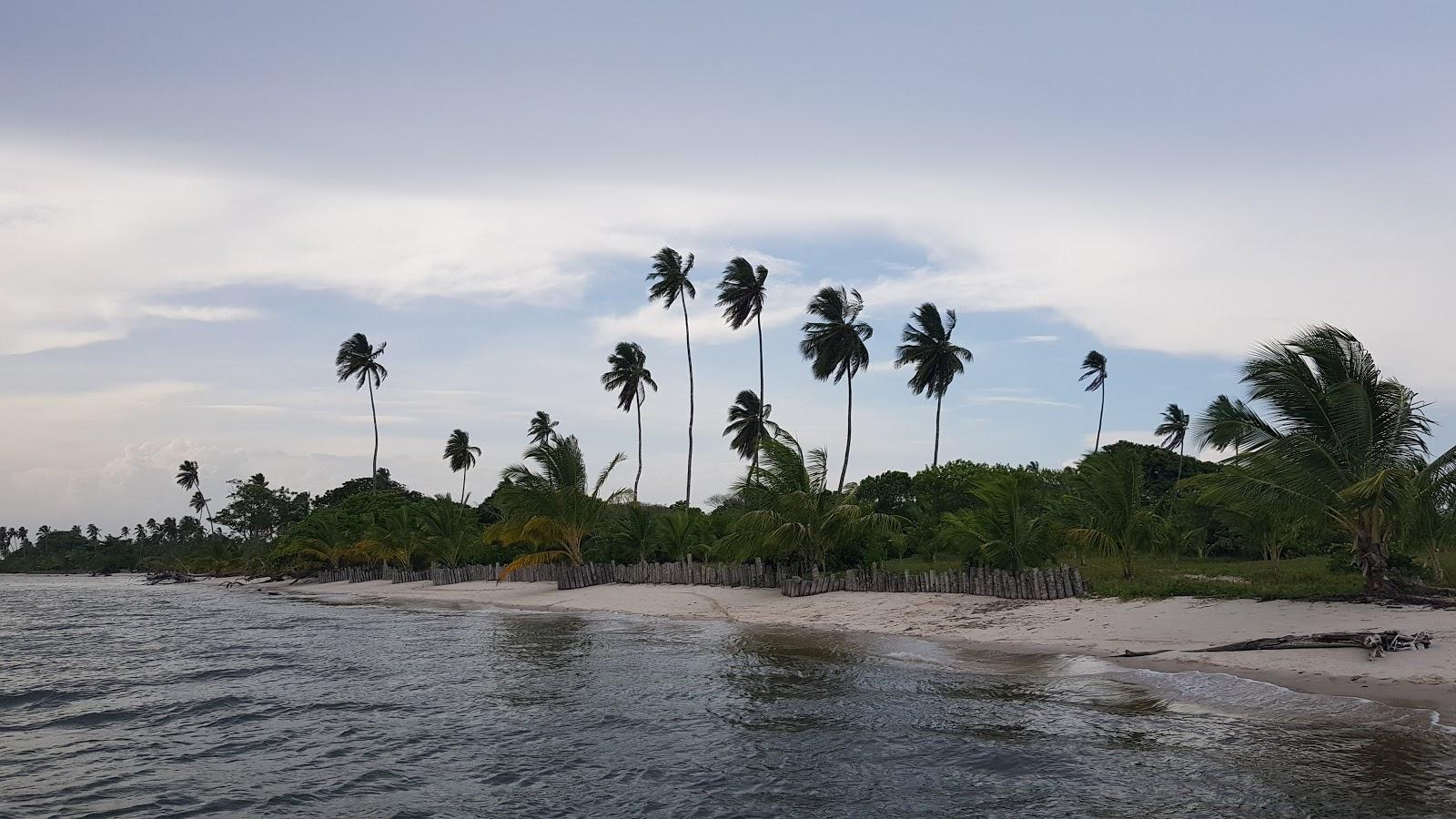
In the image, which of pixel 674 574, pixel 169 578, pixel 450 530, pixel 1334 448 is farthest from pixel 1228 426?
pixel 169 578

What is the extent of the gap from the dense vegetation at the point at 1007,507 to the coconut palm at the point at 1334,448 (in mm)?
32

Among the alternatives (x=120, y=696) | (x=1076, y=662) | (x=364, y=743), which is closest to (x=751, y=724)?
(x=364, y=743)

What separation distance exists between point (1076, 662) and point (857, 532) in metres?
10.9

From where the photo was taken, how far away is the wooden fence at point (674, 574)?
2650cm

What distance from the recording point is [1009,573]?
19.6 meters

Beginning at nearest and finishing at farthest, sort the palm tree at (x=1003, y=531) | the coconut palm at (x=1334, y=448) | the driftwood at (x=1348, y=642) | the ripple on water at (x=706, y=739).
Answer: the ripple on water at (x=706, y=739)
the driftwood at (x=1348, y=642)
the coconut palm at (x=1334, y=448)
the palm tree at (x=1003, y=531)

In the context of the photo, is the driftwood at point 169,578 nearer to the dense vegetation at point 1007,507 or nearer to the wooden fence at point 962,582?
the dense vegetation at point 1007,507

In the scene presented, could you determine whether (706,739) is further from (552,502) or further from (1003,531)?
(552,502)

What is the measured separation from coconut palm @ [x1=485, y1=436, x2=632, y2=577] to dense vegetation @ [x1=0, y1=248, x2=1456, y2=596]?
75mm

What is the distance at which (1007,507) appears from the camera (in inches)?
774

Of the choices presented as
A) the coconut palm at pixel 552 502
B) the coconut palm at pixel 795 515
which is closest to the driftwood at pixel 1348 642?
the coconut palm at pixel 795 515

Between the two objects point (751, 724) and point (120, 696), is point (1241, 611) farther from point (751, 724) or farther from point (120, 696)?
point (120, 696)

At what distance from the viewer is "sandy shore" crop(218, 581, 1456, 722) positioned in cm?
1064

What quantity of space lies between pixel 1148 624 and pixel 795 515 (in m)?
10.9
